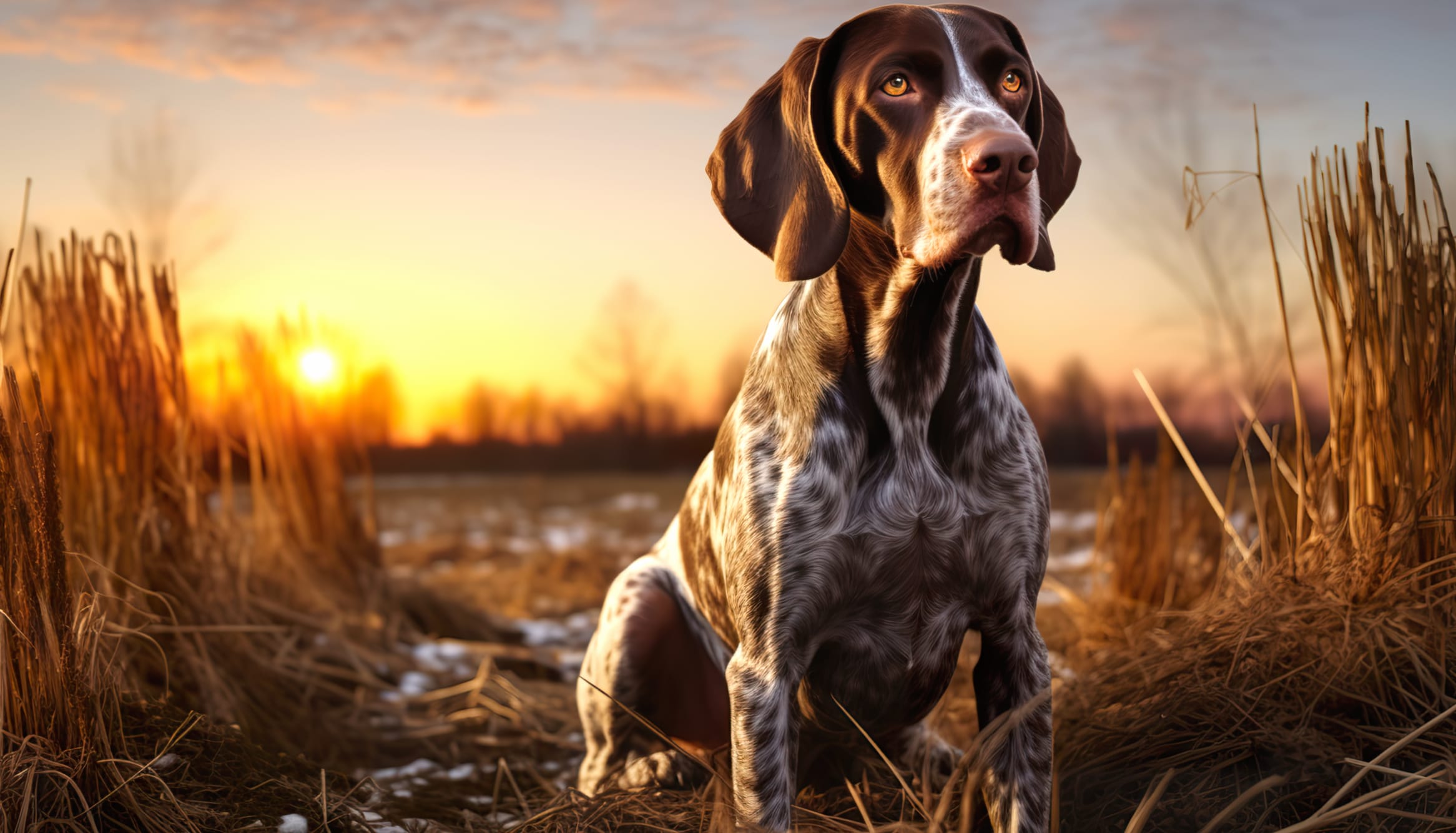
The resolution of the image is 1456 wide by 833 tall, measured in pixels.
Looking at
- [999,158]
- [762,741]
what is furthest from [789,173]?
[762,741]

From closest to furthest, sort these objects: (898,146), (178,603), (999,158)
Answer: (999,158) < (898,146) < (178,603)

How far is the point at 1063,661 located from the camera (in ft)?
14.3

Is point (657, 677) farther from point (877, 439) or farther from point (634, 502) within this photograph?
point (634, 502)

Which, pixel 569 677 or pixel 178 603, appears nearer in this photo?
pixel 178 603

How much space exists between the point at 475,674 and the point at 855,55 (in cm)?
379

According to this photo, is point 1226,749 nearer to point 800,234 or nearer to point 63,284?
point 800,234

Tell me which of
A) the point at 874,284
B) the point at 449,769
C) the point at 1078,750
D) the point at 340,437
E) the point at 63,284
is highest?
the point at 63,284

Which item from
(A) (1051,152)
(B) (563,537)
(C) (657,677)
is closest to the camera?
(A) (1051,152)

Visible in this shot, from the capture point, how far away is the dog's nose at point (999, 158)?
1922mm

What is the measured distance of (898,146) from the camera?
7.01 ft

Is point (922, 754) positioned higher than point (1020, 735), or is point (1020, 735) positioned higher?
point (1020, 735)

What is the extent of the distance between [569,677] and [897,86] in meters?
3.82

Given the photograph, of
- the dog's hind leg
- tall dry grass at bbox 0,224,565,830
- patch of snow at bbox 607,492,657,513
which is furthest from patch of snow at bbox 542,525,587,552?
the dog's hind leg

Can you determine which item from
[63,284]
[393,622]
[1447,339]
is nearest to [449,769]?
[393,622]
